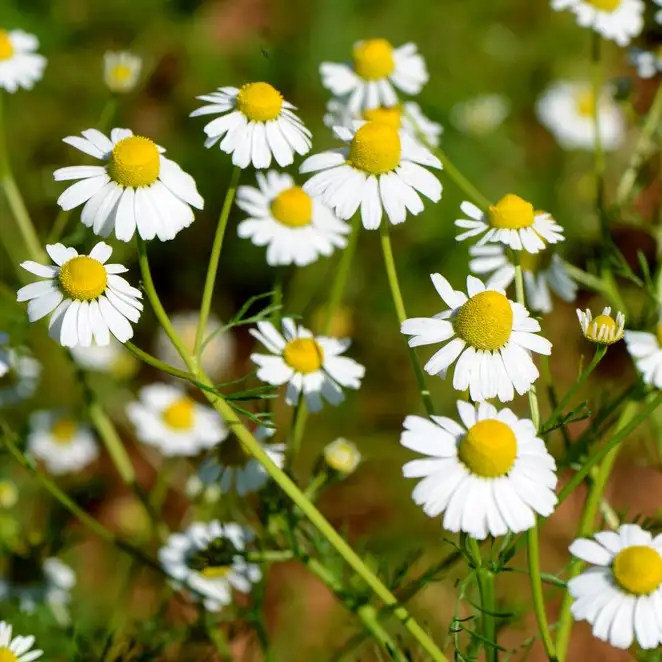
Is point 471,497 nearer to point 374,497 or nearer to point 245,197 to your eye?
point 245,197

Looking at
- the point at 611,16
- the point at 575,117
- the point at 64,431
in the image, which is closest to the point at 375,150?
the point at 611,16

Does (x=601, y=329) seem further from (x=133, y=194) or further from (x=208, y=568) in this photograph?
(x=208, y=568)

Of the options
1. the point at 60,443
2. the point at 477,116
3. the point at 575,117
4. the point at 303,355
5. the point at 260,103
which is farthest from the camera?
the point at 575,117

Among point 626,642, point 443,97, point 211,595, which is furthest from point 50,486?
point 443,97

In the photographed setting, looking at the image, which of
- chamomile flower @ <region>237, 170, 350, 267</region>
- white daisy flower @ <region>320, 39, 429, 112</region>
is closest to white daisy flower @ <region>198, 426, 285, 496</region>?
chamomile flower @ <region>237, 170, 350, 267</region>

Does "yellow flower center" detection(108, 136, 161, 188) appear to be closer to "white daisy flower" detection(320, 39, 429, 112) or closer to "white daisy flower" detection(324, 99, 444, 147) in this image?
"white daisy flower" detection(324, 99, 444, 147)

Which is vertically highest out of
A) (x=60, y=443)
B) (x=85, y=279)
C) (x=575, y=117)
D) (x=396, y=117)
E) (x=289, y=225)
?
(x=396, y=117)
